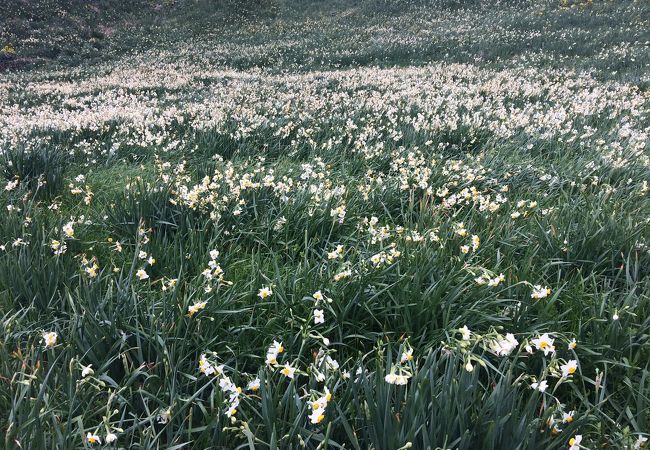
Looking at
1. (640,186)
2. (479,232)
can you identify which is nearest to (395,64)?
(640,186)

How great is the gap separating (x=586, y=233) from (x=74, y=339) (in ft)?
10.4

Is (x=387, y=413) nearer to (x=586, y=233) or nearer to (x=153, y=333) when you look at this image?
(x=153, y=333)

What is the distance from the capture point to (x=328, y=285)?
8.25 ft

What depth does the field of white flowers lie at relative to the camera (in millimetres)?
1691

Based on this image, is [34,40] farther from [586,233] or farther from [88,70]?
[586,233]

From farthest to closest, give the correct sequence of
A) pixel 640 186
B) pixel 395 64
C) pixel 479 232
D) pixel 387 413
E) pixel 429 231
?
1. pixel 395 64
2. pixel 640 186
3. pixel 479 232
4. pixel 429 231
5. pixel 387 413

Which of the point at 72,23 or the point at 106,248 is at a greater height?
the point at 72,23

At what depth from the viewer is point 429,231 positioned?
115 inches

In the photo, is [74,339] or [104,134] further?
→ [104,134]

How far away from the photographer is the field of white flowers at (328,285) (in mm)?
1691

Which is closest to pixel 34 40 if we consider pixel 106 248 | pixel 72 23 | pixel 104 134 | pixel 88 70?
pixel 72 23

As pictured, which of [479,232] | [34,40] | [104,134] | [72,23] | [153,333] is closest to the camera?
[153,333]

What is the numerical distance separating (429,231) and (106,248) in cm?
239

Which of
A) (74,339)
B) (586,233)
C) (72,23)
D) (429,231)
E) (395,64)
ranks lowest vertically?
(395,64)
